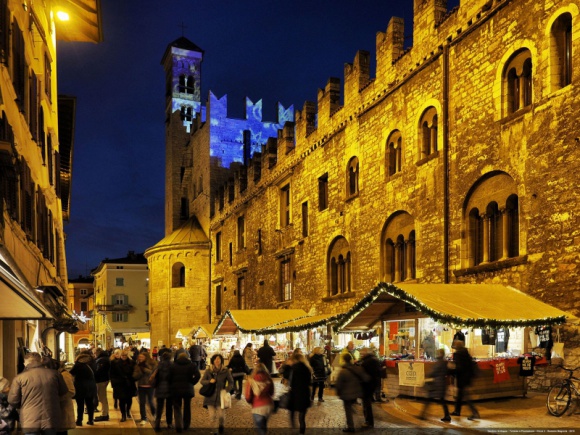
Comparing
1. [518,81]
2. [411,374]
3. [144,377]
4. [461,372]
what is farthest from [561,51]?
[144,377]

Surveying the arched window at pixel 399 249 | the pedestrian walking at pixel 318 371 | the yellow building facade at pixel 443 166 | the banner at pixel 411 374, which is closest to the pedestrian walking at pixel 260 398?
the banner at pixel 411 374

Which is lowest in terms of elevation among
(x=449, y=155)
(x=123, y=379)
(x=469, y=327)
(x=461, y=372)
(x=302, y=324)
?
(x=123, y=379)

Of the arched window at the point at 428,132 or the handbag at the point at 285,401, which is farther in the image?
the arched window at the point at 428,132

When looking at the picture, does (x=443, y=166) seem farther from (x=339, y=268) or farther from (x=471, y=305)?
(x=339, y=268)

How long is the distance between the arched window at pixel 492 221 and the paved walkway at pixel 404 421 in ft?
11.5

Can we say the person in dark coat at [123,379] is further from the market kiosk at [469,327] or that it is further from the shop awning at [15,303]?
the market kiosk at [469,327]

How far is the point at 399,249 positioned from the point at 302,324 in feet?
14.4

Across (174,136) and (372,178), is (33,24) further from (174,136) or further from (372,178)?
(174,136)

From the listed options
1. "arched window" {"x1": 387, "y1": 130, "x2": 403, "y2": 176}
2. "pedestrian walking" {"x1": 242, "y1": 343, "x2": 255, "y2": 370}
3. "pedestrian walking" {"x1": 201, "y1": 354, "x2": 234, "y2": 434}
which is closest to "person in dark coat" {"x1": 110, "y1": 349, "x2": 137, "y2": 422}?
"pedestrian walking" {"x1": 201, "y1": 354, "x2": 234, "y2": 434}

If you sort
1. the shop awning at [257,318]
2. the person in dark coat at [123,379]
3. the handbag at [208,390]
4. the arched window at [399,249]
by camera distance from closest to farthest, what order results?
the handbag at [208,390] < the person in dark coat at [123,379] < the arched window at [399,249] < the shop awning at [257,318]

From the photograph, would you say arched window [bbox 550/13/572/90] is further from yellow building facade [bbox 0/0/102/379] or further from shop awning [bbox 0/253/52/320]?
shop awning [bbox 0/253/52/320]

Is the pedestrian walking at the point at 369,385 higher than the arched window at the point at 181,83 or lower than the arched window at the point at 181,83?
lower

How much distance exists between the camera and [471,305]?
1369 cm

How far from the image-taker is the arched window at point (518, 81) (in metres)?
15.4
